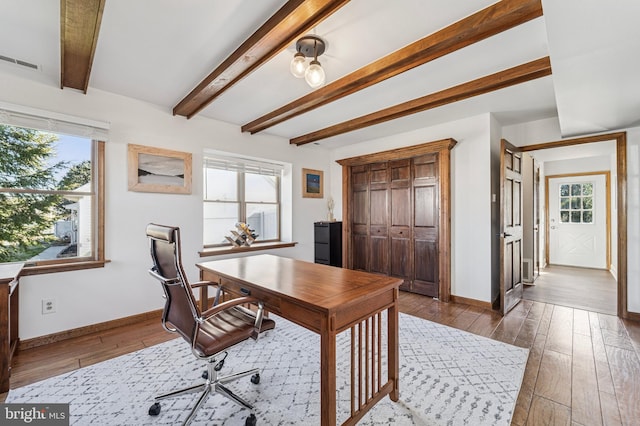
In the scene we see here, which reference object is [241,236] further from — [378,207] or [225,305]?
[225,305]

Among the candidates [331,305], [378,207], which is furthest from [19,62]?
[378,207]

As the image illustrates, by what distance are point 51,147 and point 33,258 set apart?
1.05m

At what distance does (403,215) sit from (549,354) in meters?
2.34

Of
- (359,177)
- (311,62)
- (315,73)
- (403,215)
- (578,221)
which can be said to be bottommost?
(578,221)

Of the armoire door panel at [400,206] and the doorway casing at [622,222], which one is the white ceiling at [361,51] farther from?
the armoire door panel at [400,206]

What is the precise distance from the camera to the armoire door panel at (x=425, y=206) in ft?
12.9

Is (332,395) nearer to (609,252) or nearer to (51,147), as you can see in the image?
(51,147)

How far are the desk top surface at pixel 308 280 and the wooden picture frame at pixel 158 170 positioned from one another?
56.9 inches

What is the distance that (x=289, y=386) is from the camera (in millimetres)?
1922

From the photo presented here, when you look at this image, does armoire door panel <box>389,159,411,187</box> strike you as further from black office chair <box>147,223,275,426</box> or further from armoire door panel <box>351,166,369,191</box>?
black office chair <box>147,223,275,426</box>

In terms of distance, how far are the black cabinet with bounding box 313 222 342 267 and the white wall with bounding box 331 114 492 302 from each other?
1.95 meters

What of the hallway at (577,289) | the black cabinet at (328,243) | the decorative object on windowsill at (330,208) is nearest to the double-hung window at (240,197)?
the black cabinet at (328,243)

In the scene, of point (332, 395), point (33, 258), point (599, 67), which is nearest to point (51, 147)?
point (33, 258)

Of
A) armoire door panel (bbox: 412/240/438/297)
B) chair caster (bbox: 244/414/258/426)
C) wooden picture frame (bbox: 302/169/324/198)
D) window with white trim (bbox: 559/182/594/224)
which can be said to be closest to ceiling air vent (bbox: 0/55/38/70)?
chair caster (bbox: 244/414/258/426)
